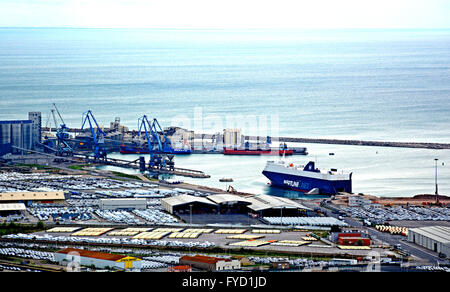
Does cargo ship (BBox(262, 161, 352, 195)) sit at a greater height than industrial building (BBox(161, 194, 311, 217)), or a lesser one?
greater

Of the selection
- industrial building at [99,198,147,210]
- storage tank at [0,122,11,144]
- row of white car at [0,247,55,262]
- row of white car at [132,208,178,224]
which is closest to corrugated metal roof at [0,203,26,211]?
industrial building at [99,198,147,210]

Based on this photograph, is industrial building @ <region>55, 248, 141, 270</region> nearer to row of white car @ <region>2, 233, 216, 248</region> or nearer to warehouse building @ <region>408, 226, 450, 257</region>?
row of white car @ <region>2, 233, 216, 248</region>

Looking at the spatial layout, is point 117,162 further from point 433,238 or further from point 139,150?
point 433,238

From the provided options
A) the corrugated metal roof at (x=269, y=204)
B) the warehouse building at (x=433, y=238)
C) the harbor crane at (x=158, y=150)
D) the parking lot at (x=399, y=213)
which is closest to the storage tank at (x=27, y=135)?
the harbor crane at (x=158, y=150)

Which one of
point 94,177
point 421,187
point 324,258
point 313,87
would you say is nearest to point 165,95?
point 313,87

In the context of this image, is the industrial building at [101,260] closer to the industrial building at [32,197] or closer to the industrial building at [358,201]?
the industrial building at [32,197]

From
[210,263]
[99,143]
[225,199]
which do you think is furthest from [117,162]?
[210,263]
